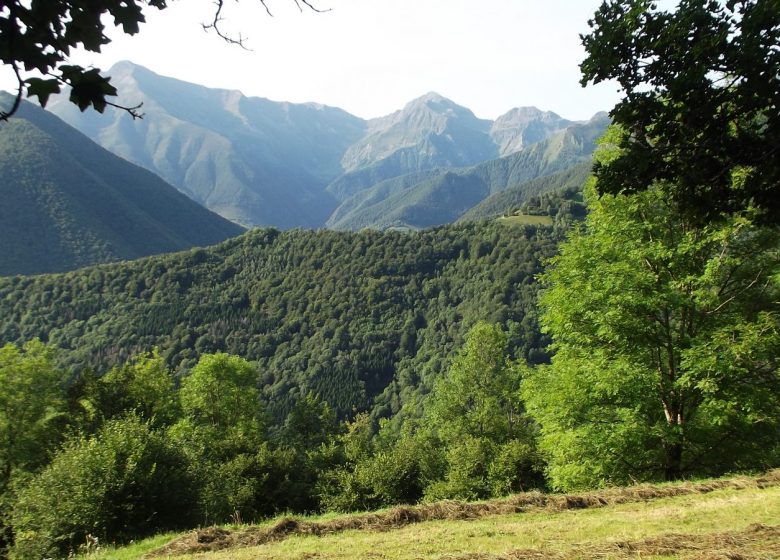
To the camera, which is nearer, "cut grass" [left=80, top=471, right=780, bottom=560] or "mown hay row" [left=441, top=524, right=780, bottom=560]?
"mown hay row" [left=441, top=524, right=780, bottom=560]

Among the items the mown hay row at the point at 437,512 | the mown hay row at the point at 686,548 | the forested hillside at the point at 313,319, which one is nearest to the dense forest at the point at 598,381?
the mown hay row at the point at 437,512

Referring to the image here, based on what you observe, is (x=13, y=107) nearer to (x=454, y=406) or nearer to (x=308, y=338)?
(x=454, y=406)

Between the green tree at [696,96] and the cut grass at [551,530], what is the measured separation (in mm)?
5210

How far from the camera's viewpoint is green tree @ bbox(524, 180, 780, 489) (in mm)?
13852

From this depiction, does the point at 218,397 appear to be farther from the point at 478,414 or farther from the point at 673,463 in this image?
the point at 673,463

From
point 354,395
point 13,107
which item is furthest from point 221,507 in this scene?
point 354,395

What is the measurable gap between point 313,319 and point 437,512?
17414cm

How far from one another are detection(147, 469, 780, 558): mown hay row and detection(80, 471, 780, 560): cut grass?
24mm

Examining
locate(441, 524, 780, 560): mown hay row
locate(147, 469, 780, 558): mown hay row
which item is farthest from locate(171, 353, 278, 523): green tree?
locate(441, 524, 780, 560): mown hay row

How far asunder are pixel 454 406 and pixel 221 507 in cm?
1783

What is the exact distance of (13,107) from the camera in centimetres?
356

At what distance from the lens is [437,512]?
504 inches

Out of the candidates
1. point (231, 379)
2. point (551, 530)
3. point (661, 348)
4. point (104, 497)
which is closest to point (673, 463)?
point (661, 348)

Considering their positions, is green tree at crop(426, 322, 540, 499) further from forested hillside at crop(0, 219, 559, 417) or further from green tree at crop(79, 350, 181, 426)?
forested hillside at crop(0, 219, 559, 417)
